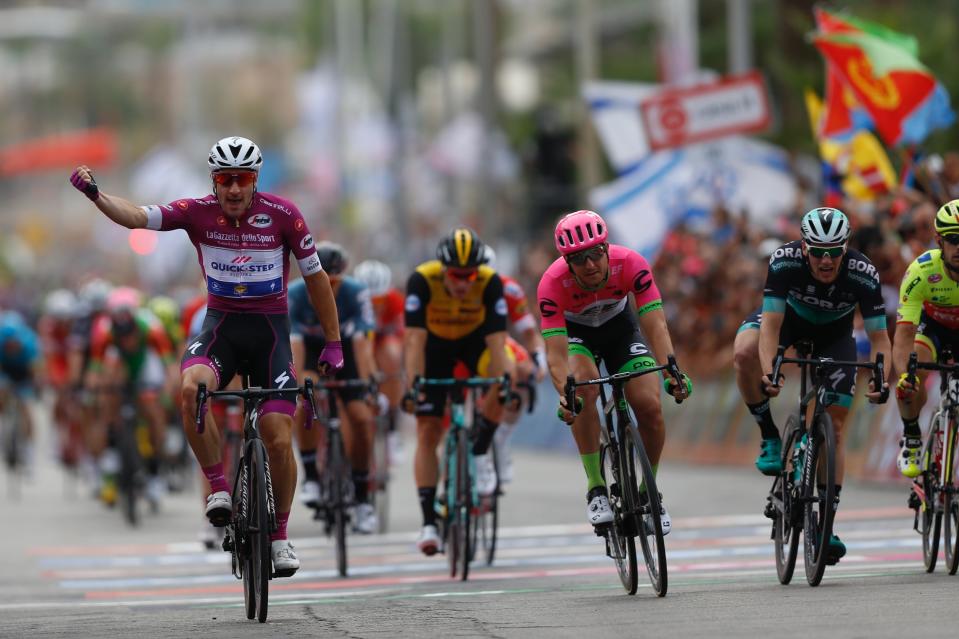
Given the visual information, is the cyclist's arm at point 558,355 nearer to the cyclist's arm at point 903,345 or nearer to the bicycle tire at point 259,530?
the bicycle tire at point 259,530

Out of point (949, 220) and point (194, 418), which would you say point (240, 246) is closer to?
point (194, 418)

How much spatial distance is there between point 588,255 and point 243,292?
1.87 meters

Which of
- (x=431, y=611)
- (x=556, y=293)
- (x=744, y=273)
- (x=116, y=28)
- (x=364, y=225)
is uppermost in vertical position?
(x=116, y=28)

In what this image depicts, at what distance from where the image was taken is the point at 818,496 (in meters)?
11.5

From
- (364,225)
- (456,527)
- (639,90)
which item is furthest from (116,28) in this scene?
(456,527)

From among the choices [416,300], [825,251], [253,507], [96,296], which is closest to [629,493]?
[825,251]

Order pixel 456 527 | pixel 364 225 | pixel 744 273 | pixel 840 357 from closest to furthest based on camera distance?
1. pixel 840 357
2. pixel 456 527
3. pixel 744 273
4. pixel 364 225

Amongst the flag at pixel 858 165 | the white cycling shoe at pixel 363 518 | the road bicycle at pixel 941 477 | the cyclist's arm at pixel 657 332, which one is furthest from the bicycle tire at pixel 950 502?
the flag at pixel 858 165

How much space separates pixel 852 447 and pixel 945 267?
8.57 metres

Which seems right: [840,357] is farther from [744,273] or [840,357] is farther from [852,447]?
[744,273]

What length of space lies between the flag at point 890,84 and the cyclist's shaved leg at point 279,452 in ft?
33.4

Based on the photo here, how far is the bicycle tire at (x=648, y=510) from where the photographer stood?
36.1 ft

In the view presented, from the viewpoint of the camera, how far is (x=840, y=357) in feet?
39.8

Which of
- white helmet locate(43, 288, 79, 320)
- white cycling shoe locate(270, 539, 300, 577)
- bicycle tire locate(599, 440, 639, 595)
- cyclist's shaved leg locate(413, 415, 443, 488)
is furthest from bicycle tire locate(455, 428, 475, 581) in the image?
white helmet locate(43, 288, 79, 320)
